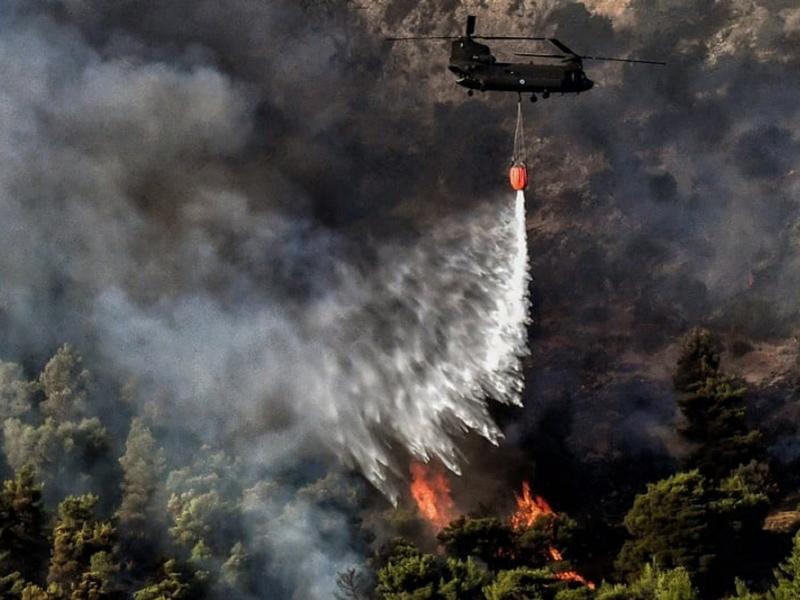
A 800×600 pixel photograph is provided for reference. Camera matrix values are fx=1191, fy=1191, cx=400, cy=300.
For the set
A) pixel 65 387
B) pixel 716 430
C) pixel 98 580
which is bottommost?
pixel 98 580

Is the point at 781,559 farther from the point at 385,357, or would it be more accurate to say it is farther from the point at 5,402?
the point at 5,402

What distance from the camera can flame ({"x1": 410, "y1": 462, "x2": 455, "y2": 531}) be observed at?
73438 mm

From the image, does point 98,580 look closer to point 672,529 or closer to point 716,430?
point 672,529

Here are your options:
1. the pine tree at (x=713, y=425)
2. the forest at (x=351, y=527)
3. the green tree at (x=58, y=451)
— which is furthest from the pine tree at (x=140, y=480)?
the pine tree at (x=713, y=425)

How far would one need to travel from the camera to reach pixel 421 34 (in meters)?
114

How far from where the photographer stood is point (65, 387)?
74500mm

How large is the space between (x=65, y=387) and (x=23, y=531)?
613 inches

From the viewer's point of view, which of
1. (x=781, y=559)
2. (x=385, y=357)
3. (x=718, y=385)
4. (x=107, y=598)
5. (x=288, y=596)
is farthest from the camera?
(x=385, y=357)

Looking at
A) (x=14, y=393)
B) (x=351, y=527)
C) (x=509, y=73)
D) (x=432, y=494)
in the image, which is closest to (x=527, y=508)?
(x=432, y=494)

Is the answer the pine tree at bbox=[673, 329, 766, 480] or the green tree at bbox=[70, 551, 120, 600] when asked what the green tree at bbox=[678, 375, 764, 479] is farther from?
the green tree at bbox=[70, 551, 120, 600]

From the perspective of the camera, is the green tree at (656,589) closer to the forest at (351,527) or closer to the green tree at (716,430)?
the forest at (351,527)

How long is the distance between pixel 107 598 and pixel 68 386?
72.1 feet

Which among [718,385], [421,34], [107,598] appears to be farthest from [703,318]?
[107,598]

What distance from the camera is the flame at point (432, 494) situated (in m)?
73.4
